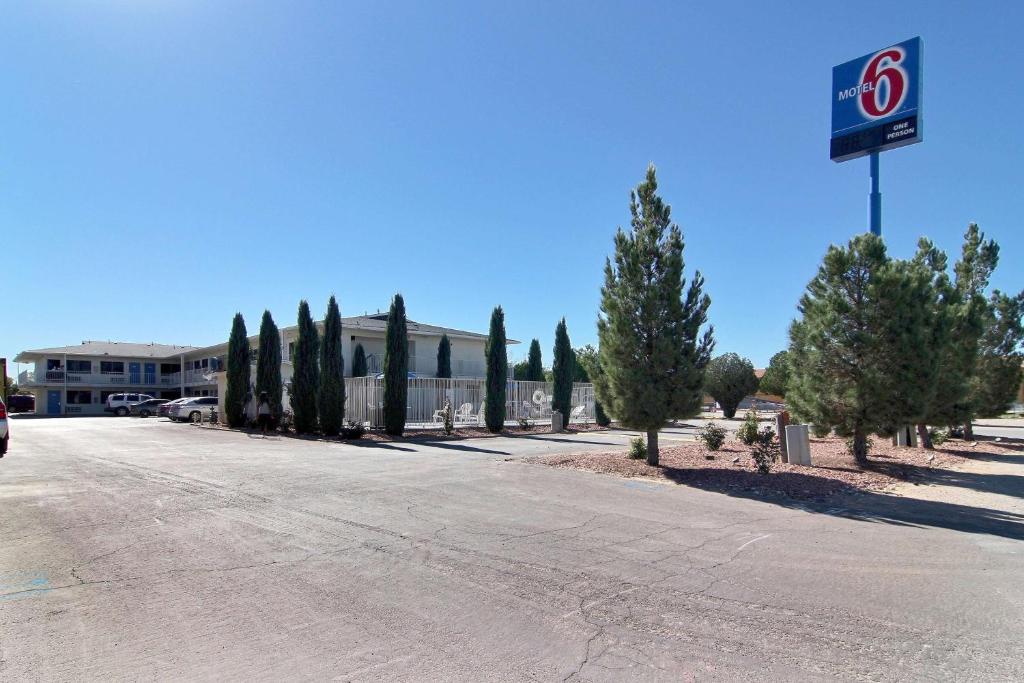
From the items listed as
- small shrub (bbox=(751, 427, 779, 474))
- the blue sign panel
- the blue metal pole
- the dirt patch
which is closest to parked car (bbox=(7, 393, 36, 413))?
the dirt patch

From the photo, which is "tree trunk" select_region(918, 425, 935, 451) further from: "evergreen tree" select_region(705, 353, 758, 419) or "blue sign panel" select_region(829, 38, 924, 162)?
"evergreen tree" select_region(705, 353, 758, 419)

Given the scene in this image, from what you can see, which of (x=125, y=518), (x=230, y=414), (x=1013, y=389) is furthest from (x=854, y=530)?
Result: (x=230, y=414)

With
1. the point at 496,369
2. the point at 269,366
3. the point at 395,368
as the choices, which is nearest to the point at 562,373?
the point at 496,369

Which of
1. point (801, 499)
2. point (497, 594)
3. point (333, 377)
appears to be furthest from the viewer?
point (333, 377)

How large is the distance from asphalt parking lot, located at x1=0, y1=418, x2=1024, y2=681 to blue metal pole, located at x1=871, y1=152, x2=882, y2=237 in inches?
352

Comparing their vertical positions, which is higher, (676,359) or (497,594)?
(676,359)

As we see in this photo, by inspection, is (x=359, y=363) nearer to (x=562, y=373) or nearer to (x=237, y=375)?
(x=237, y=375)

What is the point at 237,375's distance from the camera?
29.8 meters

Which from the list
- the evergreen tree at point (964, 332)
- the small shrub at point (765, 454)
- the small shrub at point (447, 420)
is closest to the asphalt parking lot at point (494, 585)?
the small shrub at point (765, 454)

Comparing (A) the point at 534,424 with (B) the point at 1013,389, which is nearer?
(B) the point at 1013,389

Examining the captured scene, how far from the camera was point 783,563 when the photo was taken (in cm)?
633

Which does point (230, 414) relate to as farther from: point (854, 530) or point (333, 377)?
point (854, 530)

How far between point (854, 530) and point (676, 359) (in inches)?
222

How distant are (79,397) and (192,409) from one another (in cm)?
2813
